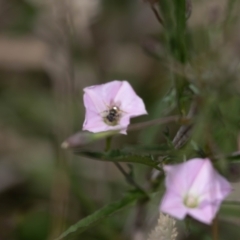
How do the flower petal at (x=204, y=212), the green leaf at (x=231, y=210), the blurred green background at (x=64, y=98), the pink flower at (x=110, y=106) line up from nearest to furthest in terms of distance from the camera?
the flower petal at (x=204, y=212) → the pink flower at (x=110, y=106) → the green leaf at (x=231, y=210) → the blurred green background at (x=64, y=98)

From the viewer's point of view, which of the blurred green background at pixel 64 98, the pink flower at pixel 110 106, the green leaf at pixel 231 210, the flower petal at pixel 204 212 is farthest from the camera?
the blurred green background at pixel 64 98

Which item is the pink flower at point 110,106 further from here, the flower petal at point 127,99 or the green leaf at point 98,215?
the green leaf at point 98,215

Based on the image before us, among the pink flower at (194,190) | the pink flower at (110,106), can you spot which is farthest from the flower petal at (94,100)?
the pink flower at (194,190)

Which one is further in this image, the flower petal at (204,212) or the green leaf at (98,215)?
the green leaf at (98,215)

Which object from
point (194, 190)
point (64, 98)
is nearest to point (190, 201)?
point (194, 190)

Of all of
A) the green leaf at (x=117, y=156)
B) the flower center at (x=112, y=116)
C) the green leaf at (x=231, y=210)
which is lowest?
the green leaf at (x=231, y=210)

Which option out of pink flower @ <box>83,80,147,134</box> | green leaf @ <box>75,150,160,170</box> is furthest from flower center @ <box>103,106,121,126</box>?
green leaf @ <box>75,150,160,170</box>
